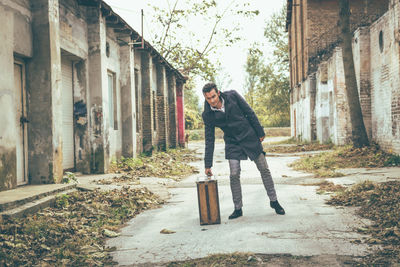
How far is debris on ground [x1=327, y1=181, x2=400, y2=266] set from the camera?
3.54 meters

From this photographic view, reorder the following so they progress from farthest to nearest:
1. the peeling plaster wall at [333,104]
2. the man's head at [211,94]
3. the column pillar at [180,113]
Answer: the column pillar at [180,113], the peeling plaster wall at [333,104], the man's head at [211,94]

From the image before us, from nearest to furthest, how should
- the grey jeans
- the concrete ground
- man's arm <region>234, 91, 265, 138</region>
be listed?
the concrete ground → the grey jeans → man's arm <region>234, 91, 265, 138</region>

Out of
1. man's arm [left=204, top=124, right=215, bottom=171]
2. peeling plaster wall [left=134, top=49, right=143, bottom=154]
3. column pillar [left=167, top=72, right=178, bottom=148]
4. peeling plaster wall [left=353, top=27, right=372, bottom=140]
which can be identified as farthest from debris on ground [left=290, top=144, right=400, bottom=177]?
column pillar [left=167, top=72, right=178, bottom=148]

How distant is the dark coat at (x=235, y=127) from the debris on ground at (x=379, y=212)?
5.39 feet

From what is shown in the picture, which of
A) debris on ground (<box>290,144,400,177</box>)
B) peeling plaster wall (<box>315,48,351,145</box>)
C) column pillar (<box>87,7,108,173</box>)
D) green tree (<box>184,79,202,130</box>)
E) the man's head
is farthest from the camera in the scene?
green tree (<box>184,79,202,130</box>)

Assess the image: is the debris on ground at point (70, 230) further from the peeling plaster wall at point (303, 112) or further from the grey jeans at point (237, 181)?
the peeling plaster wall at point (303, 112)

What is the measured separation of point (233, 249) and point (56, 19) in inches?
236

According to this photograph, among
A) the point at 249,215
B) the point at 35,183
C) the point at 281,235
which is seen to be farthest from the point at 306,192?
the point at 35,183

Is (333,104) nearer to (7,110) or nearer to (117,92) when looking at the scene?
(117,92)

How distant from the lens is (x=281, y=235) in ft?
14.2

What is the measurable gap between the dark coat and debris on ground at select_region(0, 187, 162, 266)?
5.43 ft

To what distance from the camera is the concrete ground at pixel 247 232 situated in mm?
3879

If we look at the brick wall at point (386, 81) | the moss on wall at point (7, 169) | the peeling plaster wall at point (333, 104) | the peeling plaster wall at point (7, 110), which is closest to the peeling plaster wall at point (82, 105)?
the peeling plaster wall at point (7, 110)

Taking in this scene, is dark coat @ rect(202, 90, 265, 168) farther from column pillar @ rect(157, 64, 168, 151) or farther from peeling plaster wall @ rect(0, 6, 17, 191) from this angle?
column pillar @ rect(157, 64, 168, 151)
